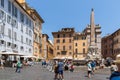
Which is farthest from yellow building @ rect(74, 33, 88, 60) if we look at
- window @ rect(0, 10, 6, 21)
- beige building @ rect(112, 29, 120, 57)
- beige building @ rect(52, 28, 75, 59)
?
window @ rect(0, 10, 6, 21)

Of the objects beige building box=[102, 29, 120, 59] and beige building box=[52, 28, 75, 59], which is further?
beige building box=[52, 28, 75, 59]

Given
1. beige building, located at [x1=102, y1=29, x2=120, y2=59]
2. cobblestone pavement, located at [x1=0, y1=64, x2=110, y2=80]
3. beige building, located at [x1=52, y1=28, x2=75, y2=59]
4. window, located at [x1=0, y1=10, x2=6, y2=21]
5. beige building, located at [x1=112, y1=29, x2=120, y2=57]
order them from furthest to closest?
1. beige building, located at [x1=52, y1=28, x2=75, y2=59]
2. beige building, located at [x1=102, y1=29, x2=120, y2=59]
3. beige building, located at [x1=112, y1=29, x2=120, y2=57]
4. window, located at [x1=0, y1=10, x2=6, y2=21]
5. cobblestone pavement, located at [x1=0, y1=64, x2=110, y2=80]

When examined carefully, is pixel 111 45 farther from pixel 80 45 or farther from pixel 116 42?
pixel 80 45

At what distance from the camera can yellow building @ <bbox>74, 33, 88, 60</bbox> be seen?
10475 cm

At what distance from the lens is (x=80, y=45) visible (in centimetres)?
10500

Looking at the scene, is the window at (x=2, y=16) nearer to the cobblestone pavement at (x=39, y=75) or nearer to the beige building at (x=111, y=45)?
the cobblestone pavement at (x=39, y=75)

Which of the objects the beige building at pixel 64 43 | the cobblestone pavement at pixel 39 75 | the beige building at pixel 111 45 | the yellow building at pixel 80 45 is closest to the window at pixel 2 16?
the cobblestone pavement at pixel 39 75

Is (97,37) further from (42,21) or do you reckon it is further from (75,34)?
(42,21)

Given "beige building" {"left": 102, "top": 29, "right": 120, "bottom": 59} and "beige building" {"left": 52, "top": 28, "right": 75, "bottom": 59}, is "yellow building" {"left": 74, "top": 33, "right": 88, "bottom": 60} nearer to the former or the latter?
"beige building" {"left": 52, "top": 28, "right": 75, "bottom": 59}

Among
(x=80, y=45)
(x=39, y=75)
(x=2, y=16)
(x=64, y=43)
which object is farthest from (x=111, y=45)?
(x=39, y=75)

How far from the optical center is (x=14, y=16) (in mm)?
48625

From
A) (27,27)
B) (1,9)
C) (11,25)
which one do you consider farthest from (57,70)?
(27,27)

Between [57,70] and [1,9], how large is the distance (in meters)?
24.7

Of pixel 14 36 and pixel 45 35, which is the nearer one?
pixel 14 36
